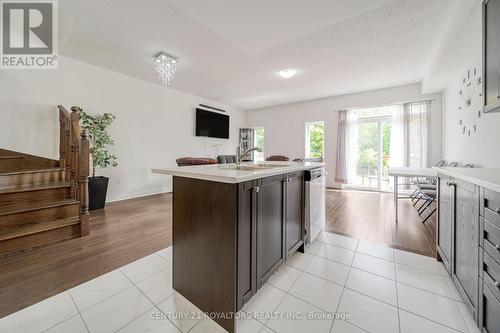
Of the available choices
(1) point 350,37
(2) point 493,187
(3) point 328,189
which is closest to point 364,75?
(1) point 350,37

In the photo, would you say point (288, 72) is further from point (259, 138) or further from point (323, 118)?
point (259, 138)

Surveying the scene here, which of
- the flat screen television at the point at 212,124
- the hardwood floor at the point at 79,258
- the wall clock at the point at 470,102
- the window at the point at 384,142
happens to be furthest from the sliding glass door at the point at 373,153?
the hardwood floor at the point at 79,258

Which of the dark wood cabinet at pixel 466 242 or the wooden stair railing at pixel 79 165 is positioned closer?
the dark wood cabinet at pixel 466 242

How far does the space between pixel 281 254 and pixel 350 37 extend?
9.49 feet

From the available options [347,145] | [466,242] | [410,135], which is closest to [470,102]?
[410,135]

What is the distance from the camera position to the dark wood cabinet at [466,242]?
3.63ft

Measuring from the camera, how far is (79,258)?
1.85 m

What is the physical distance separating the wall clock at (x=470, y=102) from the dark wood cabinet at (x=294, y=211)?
8.60 feet

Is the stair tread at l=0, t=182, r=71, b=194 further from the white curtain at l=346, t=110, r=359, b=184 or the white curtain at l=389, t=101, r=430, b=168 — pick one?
the white curtain at l=389, t=101, r=430, b=168

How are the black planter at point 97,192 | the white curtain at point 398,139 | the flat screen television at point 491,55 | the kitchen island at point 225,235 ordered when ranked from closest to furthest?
the kitchen island at point 225,235, the flat screen television at point 491,55, the black planter at point 97,192, the white curtain at point 398,139

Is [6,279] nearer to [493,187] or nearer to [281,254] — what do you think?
[281,254]

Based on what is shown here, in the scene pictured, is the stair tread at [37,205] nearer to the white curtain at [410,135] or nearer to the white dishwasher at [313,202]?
the white dishwasher at [313,202]

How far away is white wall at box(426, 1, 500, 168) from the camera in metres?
2.06

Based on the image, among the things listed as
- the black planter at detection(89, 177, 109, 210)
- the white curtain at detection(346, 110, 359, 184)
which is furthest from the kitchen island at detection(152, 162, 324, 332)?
the white curtain at detection(346, 110, 359, 184)
